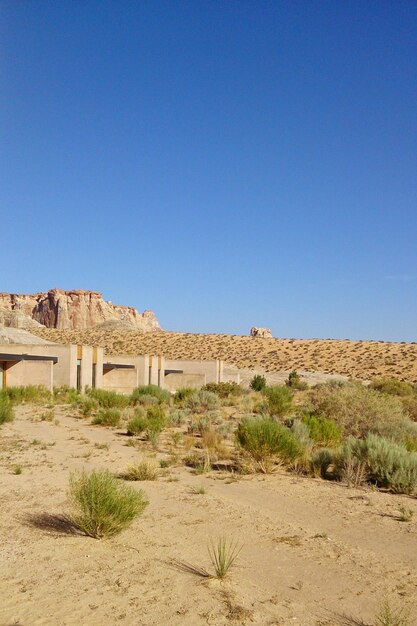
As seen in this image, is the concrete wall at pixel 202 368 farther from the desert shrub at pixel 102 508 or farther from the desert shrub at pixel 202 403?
the desert shrub at pixel 102 508

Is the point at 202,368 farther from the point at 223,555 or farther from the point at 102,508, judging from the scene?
the point at 223,555

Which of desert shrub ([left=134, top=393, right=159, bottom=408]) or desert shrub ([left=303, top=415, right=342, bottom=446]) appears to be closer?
desert shrub ([left=303, top=415, right=342, bottom=446])

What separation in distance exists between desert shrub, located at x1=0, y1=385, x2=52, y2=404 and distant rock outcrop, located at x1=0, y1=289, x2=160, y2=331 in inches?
4856

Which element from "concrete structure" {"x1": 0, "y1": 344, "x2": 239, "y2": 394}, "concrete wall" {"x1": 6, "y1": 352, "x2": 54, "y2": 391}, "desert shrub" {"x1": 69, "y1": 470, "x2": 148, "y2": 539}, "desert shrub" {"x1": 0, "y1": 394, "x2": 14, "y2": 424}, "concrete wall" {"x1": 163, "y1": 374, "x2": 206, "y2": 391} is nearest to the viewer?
"desert shrub" {"x1": 69, "y1": 470, "x2": 148, "y2": 539}

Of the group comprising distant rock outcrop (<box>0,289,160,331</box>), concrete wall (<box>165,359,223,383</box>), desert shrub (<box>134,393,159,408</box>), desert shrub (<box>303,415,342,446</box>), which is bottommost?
desert shrub (<box>134,393,159,408</box>)

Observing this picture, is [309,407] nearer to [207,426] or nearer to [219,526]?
[207,426]

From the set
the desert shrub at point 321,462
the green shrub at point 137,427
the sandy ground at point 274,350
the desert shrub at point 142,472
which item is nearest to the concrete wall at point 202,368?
the sandy ground at point 274,350

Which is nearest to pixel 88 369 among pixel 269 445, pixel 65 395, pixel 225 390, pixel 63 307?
pixel 65 395

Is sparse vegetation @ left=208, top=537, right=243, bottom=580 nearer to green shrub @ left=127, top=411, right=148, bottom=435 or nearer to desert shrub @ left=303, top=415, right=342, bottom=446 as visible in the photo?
desert shrub @ left=303, top=415, right=342, bottom=446

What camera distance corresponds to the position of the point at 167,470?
40.9 feet

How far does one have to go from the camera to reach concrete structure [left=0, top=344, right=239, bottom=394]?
32.9 meters

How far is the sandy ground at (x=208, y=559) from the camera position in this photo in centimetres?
552

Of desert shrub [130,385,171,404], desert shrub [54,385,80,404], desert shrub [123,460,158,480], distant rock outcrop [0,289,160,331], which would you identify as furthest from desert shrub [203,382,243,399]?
distant rock outcrop [0,289,160,331]

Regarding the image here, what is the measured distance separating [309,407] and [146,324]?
529ft
